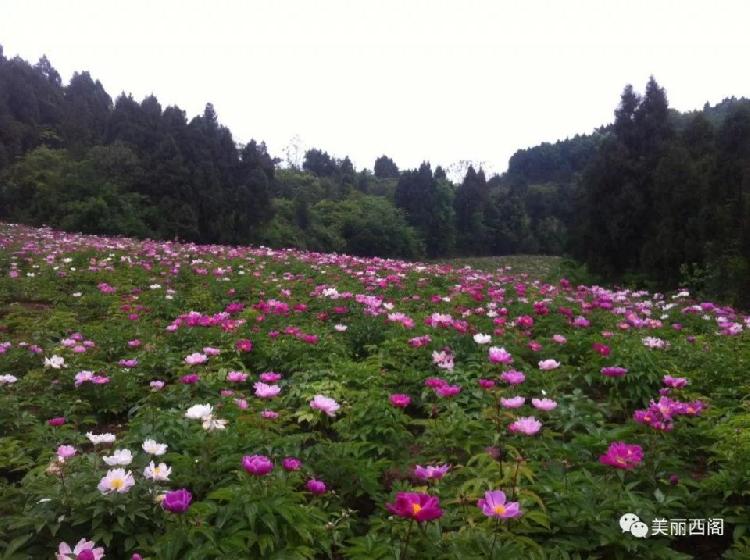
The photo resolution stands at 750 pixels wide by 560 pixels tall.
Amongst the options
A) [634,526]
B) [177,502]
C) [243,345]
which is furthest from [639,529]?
[243,345]

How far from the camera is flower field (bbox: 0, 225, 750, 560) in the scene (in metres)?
2.02

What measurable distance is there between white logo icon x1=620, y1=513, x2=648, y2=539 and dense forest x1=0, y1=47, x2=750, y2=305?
393 inches

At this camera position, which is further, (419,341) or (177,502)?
(419,341)

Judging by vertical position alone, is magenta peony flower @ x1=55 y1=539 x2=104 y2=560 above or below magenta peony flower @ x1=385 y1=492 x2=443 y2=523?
below

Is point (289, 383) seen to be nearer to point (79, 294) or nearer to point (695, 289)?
point (79, 294)

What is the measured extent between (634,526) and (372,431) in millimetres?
1402

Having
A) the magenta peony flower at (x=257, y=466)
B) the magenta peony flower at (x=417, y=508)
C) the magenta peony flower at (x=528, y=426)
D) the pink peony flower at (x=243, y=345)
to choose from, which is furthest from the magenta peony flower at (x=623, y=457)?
the pink peony flower at (x=243, y=345)

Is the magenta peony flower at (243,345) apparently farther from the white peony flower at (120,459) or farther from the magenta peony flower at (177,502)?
the magenta peony flower at (177,502)

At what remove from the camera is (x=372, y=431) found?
308 centimetres

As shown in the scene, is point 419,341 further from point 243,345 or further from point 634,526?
point 634,526

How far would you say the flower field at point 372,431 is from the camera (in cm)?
202

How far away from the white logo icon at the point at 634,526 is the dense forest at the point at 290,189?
9995mm

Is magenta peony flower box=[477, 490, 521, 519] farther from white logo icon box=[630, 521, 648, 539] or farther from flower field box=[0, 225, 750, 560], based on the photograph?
white logo icon box=[630, 521, 648, 539]

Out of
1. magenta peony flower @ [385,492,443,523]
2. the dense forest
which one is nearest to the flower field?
magenta peony flower @ [385,492,443,523]
